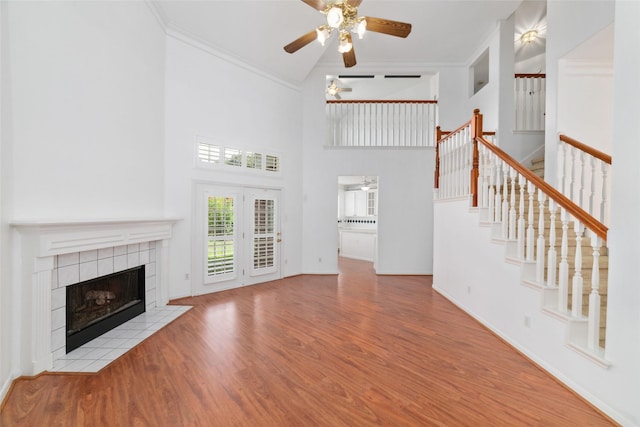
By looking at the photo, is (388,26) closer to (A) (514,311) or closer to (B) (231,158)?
(B) (231,158)

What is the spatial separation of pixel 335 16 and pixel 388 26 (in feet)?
2.20

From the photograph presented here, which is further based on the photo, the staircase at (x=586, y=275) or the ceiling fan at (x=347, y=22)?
the ceiling fan at (x=347, y=22)

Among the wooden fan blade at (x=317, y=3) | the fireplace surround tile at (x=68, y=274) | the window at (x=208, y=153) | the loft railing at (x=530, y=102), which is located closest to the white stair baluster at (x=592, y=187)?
the loft railing at (x=530, y=102)

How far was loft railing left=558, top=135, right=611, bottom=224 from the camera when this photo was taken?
3262mm

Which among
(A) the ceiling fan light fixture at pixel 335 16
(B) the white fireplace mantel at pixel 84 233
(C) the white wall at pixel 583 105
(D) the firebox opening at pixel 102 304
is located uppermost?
(A) the ceiling fan light fixture at pixel 335 16

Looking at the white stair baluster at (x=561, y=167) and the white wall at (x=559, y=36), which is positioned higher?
the white wall at (x=559, y=36)

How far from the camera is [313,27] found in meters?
4.68

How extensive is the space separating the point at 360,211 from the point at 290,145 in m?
4.09

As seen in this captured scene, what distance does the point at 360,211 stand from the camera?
9.45m

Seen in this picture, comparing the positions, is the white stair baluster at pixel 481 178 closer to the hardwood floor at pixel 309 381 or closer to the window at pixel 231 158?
the hardwood floor at pixel 309 381

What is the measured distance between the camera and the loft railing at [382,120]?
21.7ft

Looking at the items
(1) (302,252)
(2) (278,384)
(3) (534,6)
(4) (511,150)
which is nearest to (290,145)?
(1) (302,252)

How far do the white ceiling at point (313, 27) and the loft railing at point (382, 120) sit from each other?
0.78 meters

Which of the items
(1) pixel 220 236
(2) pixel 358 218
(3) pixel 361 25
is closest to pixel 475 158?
(3) pixel 361 25
